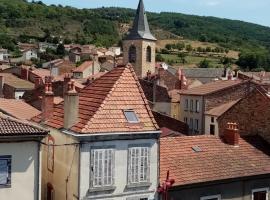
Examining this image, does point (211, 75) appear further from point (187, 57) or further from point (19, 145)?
point (19, 145)

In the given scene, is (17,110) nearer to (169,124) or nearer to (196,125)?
(169,124)

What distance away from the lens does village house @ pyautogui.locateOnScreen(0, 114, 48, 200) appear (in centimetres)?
1905

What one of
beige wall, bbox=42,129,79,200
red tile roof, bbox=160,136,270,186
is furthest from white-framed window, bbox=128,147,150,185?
beige wall, bbox=42,129,79,200

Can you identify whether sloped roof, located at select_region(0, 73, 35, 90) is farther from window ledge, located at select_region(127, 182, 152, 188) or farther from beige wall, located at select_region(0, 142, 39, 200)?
beige wall, located at select_region(0, 142, 39, 200)

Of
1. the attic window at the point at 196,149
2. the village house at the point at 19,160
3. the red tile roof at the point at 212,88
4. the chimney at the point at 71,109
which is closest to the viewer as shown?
the village house at the point at 19,160

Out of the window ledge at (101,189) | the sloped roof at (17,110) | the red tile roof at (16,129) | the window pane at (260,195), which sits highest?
the red tile roof at (16,129)

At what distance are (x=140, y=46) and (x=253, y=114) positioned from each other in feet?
154

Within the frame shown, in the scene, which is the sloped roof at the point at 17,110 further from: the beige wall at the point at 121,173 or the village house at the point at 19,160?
the village house at the point at 19,160

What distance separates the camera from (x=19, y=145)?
760 inches

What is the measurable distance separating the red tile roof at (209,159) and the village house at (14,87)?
105 ft

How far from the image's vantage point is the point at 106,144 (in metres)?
20.8

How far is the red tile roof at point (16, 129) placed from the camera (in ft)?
61.9

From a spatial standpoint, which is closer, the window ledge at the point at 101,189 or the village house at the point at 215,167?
the window ledge at the point at 101,189

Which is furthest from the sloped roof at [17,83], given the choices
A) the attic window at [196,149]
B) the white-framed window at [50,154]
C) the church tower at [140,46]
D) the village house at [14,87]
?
the white-framed window at [50,154]
